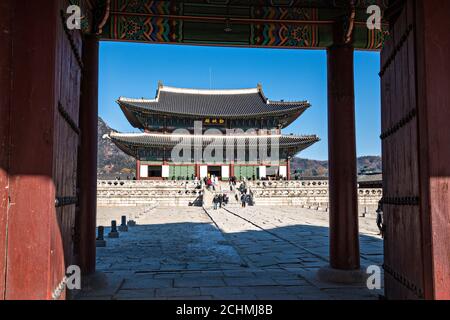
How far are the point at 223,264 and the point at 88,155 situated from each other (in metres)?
3.05

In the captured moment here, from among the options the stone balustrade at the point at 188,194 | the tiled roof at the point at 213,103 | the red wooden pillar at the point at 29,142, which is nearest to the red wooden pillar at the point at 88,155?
the red wooden pillar at the point at 29,142

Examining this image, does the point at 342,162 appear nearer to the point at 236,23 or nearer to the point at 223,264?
the point at 236,23

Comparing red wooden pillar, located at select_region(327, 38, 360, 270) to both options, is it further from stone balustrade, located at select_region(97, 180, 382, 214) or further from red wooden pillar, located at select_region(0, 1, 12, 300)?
stone balustrade, located at select_region(97, 180, 382, 214)

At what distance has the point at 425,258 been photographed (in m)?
2.77

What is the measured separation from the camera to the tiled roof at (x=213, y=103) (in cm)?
3597

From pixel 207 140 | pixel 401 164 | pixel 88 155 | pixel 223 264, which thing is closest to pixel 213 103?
pixel 207 140

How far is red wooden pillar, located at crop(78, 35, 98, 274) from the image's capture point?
4.72 metres

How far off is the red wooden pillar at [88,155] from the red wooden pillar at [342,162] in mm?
3037

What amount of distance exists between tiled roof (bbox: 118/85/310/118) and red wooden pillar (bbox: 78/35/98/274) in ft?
97.3

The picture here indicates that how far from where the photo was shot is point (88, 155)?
475 centimetres

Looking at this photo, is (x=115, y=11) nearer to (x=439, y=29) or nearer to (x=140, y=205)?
(x=439, y=29)

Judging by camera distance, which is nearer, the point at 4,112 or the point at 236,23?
the point at 4,112

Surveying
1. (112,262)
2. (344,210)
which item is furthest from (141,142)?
(344,210)

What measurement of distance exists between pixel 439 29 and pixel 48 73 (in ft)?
9.05
